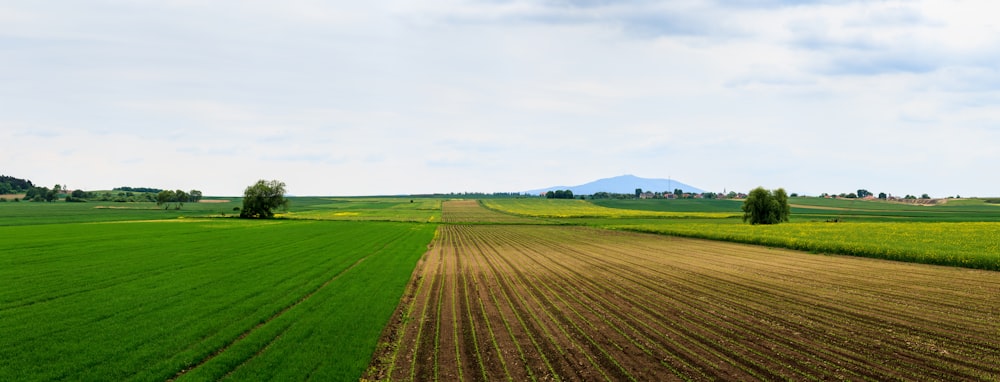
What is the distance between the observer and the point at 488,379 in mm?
10773

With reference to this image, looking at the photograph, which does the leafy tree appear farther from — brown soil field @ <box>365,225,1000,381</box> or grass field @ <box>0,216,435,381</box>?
brown soil field @ <box>365,225,1000,381</box>

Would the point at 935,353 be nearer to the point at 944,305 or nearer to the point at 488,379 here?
the point at 944,305

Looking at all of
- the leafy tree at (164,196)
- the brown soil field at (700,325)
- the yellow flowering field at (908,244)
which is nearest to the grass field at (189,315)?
the brown soil field at (700,325)

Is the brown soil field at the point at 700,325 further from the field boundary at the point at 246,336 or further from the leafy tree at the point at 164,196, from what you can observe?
the leafy tree at the point at 164,196

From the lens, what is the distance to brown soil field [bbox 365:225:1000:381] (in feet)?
36.5

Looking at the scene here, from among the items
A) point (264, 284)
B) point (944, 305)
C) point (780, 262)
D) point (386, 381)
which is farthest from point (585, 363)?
point (780, 262)

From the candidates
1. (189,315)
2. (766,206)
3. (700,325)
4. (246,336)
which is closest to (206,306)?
(189,315)

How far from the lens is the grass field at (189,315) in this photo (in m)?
11.2

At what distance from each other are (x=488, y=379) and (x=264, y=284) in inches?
613

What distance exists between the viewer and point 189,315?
15.8m

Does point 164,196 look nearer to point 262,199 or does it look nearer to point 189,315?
point 262,199

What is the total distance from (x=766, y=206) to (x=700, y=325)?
247 ft

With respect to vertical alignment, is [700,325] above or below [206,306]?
below

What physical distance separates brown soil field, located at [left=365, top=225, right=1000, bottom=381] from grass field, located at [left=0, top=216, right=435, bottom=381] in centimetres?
187
